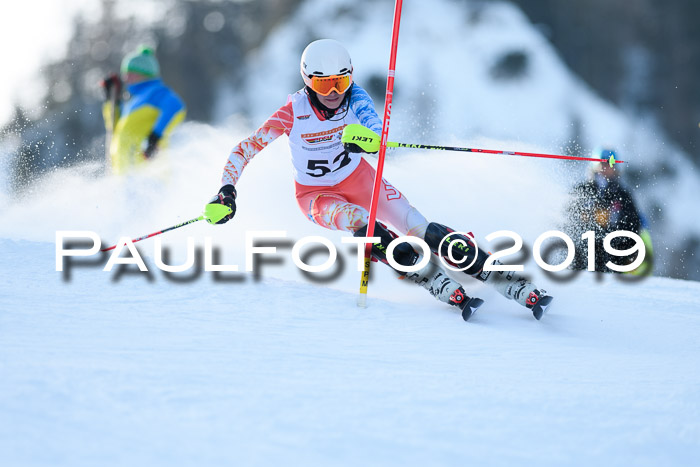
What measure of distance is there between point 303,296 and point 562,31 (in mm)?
30153

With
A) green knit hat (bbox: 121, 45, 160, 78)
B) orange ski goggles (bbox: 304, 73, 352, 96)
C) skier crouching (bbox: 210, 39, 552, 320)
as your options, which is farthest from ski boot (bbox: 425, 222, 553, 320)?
green knit hat (bbox: 121, 45, 160, 78)

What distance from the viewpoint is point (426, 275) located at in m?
3.70

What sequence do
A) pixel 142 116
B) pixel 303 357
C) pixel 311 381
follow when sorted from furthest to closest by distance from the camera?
pixel 142 116, pixel 303 357, pixel 311 381

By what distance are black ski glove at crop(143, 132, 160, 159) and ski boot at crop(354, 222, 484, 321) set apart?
12.4ft

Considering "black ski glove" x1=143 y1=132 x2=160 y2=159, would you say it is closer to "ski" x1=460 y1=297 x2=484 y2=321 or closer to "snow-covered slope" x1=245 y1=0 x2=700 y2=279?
"ski" x1=460 y1=297 x2=484 y2=321

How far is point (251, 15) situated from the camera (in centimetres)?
3148

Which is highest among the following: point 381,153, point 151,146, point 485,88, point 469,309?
point 485,88

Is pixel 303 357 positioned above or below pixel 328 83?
below

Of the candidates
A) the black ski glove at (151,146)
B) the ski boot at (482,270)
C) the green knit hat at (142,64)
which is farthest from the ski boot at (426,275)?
the green knit hat at (142,64)

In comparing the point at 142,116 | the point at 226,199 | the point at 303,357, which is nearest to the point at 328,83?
the point at 226,199

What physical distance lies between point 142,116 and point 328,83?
12.5 ft

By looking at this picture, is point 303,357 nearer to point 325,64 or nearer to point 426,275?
point 426,275

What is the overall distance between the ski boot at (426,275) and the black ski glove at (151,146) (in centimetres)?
378

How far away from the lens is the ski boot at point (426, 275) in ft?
A: 11.8
